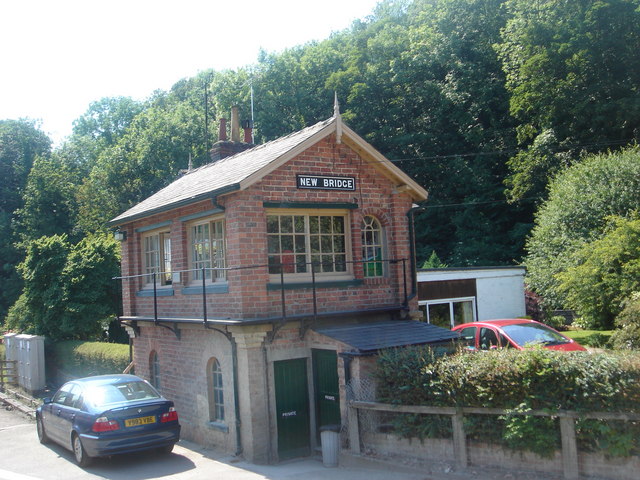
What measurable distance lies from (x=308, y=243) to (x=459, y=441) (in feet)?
16.7

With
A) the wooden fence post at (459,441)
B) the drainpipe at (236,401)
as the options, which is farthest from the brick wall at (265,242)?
the wooden fence post at (459,441)

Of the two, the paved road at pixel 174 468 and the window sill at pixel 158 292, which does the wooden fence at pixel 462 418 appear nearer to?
the paved road at pixel 174 468

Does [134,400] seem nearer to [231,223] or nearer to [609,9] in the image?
[231,223]

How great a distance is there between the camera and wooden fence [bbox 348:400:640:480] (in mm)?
7532

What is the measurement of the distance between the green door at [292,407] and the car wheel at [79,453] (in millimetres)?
3458

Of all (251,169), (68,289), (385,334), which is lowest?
(385,334)

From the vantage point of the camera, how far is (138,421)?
35.6 ft

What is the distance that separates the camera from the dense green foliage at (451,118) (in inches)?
1186

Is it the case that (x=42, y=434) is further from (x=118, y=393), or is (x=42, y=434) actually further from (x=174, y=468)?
(x=174, y=468)

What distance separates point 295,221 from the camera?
12281 mm

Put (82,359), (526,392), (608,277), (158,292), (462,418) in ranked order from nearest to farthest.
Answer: (526,392) < (462,418) < (158,292) < (608,277) < (82,359)

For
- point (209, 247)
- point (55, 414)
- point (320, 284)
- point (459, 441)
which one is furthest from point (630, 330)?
point (55, 414)

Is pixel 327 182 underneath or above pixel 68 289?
above

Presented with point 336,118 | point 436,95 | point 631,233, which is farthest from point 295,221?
point 436,95
